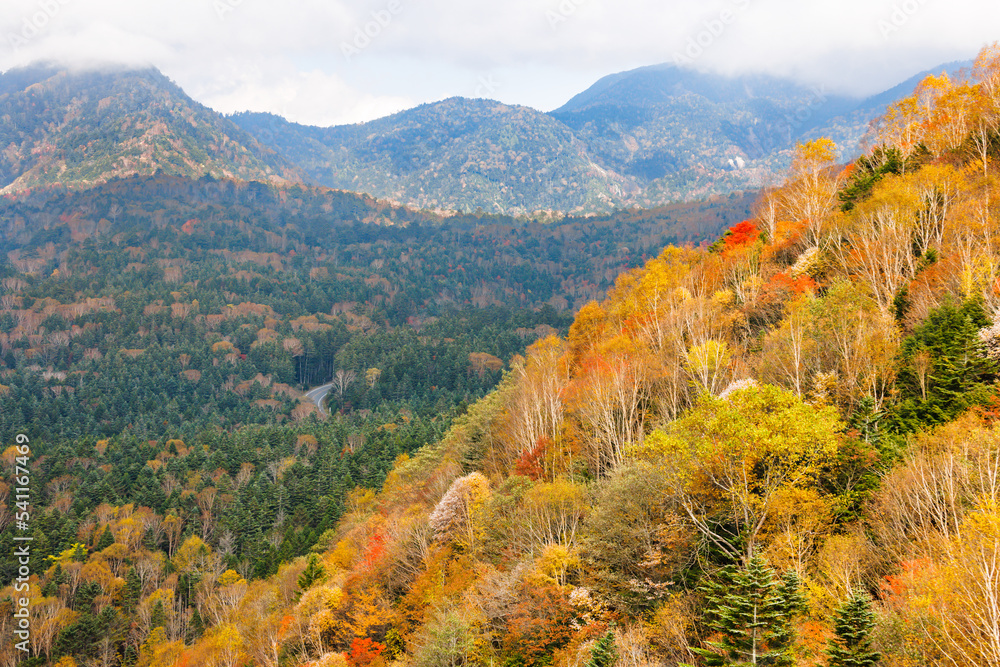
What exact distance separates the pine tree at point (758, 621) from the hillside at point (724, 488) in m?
0.10

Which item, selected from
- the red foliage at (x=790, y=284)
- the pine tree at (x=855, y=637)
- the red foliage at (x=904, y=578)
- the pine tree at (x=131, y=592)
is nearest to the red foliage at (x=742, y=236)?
the red foliage at (x=790, y=284)

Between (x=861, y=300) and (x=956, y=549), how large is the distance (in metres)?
20.2

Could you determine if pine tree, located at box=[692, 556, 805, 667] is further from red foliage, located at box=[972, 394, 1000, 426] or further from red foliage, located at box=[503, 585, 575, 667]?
red foliage, located at box=[972, 394, 1000, 426]

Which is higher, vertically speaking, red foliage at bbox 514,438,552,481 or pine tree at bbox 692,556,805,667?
pine tree at bbox 692,556,805,667

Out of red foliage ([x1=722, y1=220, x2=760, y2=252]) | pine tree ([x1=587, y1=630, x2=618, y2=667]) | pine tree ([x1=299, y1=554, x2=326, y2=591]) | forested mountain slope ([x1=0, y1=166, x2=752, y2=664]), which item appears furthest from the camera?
forested mountain slope ([x1=0, y1=166, x2=752, y2=664])

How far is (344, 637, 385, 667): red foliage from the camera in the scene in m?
38.1

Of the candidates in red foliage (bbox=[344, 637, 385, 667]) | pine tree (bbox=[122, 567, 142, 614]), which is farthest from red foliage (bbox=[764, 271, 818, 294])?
pine tree (bbox=[122, 567, 142, 614])

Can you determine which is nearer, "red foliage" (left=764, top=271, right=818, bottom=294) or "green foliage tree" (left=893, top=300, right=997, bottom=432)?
"green foliage tree" (left=893, top=300, right=997, bottom=432)

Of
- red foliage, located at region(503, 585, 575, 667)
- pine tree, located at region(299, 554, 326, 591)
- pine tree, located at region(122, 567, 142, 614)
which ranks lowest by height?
pine tree, located at region(122, 567, 142, 614)

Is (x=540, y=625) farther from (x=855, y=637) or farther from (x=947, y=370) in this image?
(x=947, y=370)

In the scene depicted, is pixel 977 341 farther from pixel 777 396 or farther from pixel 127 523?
pixel 127 523

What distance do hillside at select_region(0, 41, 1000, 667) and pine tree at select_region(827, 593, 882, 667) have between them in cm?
10

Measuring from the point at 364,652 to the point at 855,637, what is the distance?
104ft

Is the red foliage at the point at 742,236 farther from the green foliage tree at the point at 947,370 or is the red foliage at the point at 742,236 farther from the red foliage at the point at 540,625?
the red foliage at the point at 540,625
